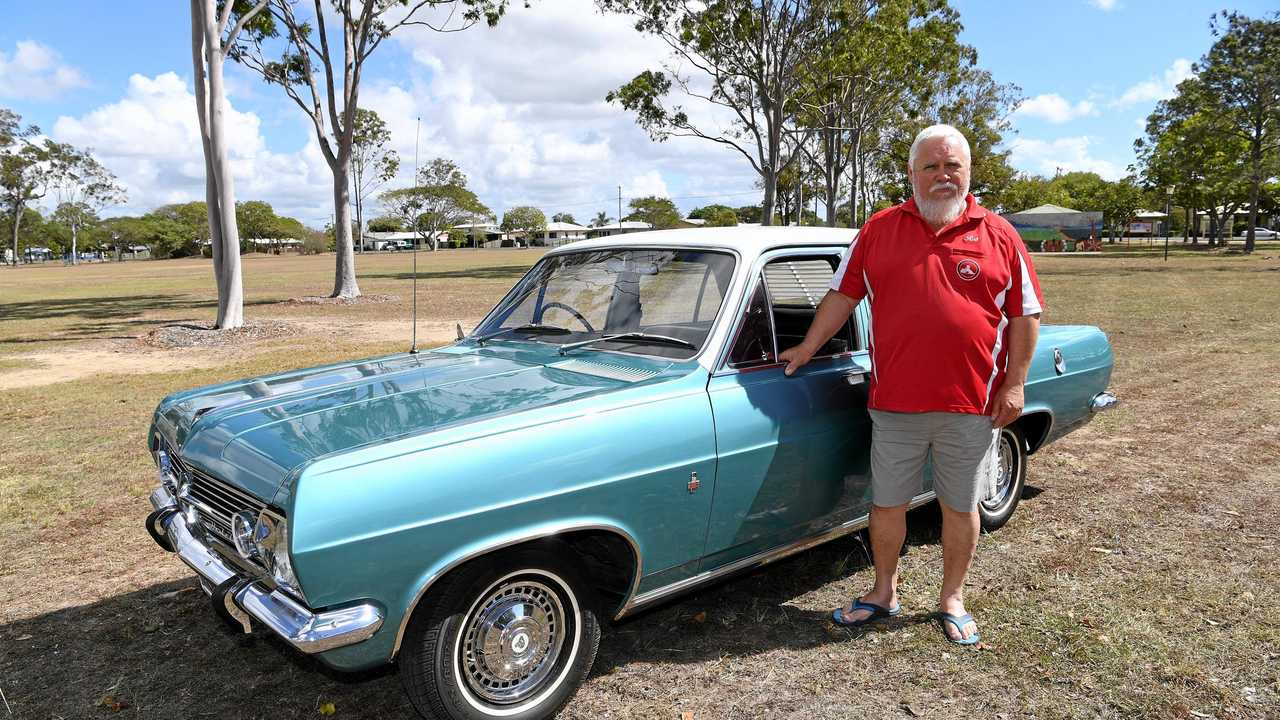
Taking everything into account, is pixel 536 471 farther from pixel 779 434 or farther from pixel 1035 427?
pixel 1035 427

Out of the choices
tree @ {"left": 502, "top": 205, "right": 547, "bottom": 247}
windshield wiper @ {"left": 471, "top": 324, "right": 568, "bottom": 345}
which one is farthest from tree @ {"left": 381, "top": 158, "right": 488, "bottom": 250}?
tree @ {"left": 502, "top": 205, "right": 547, "bottom": 247}

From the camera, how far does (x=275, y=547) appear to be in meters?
2.49

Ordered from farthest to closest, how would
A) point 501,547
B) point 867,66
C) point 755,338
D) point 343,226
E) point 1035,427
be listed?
1. point 867,66
2. point 343,226
3. point 1035,427
4. point 755,338
5. point 501,547

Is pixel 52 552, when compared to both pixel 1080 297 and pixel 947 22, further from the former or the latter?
pixel 947 22

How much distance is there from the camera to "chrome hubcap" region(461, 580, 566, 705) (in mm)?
2742

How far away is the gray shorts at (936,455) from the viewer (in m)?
3.29

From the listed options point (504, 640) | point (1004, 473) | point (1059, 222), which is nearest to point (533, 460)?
point (504, 640)

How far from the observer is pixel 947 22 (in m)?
29.3

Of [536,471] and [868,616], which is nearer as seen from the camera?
[536,471]

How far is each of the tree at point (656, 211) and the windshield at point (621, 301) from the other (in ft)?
307

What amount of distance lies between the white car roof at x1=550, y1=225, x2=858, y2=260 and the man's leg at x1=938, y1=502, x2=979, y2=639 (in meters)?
1.29

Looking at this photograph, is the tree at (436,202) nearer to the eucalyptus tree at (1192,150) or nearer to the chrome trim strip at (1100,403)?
the chrome trim strip at (1100,403)

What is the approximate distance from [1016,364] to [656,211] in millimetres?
106886

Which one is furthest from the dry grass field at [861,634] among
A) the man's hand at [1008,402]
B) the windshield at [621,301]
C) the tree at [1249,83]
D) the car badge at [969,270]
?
the tree at [1249,83]
